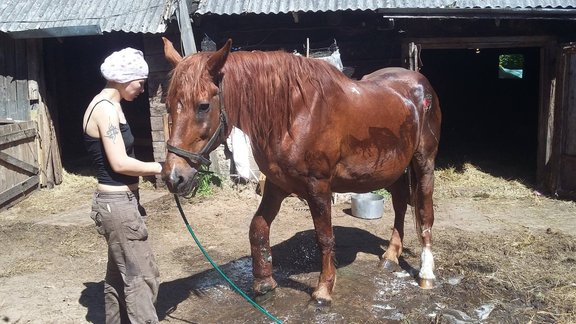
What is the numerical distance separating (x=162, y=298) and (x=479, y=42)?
5837 mm

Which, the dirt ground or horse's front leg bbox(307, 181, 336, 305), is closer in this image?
horse's front leg bbox(307, 181, 336, 305)

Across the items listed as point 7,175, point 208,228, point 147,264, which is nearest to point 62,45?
point 7,175

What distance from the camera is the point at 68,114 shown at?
1134 centimetres

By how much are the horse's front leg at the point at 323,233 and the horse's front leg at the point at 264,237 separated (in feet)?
1.17

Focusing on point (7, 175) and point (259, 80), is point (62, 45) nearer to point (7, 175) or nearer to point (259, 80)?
point (7, 175)

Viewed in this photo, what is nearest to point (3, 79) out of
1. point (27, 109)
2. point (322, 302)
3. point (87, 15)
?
point (27, 109)

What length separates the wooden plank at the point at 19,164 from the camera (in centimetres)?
715

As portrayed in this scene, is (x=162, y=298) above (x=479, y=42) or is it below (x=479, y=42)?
below

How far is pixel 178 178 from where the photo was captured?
9.53 feet

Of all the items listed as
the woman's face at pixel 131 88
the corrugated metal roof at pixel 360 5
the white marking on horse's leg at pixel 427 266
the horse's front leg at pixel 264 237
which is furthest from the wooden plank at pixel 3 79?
the white marking on horse's leg at pixel 427 266

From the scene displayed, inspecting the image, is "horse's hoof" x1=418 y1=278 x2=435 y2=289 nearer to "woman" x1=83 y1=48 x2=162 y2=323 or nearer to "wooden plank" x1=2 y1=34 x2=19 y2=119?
"woman" x1=83 y1=48 x2=162 y2=323

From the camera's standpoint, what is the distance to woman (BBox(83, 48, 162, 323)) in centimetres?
278

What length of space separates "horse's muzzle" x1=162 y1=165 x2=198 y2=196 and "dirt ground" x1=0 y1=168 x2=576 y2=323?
1197 mm

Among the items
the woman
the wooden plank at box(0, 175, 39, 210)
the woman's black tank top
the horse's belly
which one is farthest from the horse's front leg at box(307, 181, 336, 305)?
the wooden plank at box(0, 175, 39, 210)
